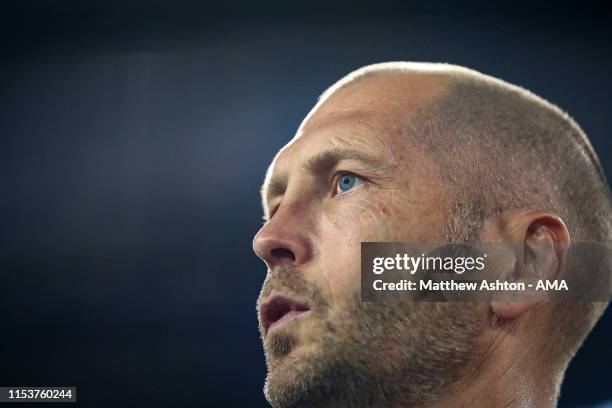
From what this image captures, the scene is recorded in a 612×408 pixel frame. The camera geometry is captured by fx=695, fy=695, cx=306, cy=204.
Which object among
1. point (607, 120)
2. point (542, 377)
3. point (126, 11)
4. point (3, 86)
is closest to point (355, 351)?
point (542, 377)

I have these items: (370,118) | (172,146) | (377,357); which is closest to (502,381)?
(377,357)

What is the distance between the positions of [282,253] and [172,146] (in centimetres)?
75

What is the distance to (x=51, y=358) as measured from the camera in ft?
7.17

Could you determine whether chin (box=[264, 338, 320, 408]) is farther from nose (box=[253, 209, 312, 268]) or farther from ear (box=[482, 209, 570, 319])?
ear (box=[482, 209, 570, 319])

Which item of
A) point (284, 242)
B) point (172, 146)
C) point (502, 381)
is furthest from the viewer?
→ point (172, 146)

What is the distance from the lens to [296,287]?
1.61m

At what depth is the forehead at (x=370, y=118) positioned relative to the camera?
166 cm

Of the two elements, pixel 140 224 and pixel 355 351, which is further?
pixel 140 224

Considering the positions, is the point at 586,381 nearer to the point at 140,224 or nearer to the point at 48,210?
the point at 140,224

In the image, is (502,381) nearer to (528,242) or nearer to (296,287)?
(528,242)

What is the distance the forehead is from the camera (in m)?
1.66

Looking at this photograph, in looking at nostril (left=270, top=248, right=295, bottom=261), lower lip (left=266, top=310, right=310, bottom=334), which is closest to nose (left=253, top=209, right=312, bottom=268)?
nostril (left=270, top=248, right=295, bottom=261)

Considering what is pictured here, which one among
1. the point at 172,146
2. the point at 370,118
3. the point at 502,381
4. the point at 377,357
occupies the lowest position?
the point at 502,381

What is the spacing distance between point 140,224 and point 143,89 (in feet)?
1.46
